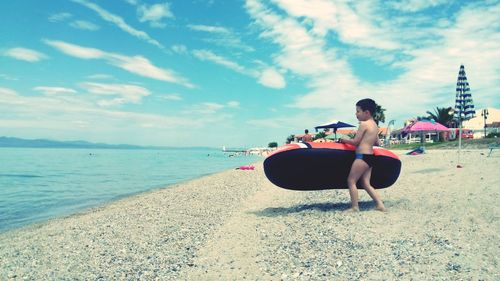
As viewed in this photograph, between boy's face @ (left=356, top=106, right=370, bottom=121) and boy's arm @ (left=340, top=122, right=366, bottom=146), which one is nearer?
boy's arm @ (left=340, top=122, right=366, bottom=146)

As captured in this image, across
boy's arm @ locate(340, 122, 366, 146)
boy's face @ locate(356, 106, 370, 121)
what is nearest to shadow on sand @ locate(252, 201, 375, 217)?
boy's arm @ locate(340, 122, 366, 146)

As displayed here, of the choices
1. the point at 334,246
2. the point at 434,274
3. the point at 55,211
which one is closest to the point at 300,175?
the point at 334,246

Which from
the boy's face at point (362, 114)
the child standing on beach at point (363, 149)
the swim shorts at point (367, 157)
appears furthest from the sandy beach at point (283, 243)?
the boy's face at point (362, 114)

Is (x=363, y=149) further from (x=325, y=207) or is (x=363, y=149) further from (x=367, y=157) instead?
(x=325, y=207)

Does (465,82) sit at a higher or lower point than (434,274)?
higher

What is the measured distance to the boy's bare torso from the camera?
7.74m

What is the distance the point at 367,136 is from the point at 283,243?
11.2ft

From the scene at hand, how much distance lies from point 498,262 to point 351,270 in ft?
6.56

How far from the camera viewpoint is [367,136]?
7797 mm

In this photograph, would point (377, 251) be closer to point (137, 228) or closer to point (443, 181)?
point (137, 228)

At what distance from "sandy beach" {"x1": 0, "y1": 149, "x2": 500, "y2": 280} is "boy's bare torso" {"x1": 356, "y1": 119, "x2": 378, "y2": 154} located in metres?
1.50

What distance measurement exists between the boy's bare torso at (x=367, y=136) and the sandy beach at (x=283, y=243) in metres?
1.50

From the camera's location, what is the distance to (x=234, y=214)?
9.54m

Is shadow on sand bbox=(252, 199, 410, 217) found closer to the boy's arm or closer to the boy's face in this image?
the boy's arm
